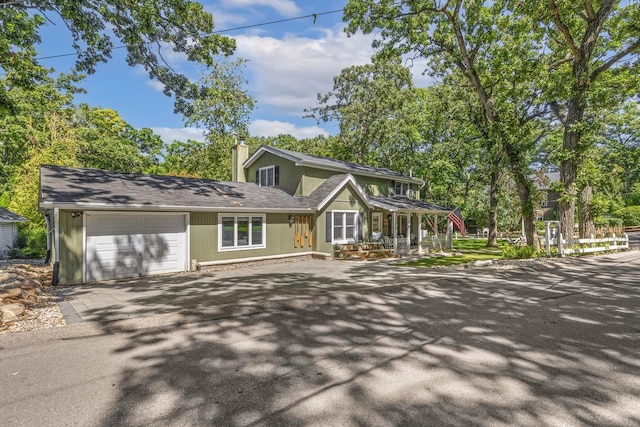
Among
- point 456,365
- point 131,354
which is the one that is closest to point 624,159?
point 456,365

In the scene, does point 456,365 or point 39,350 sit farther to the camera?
point 39,350

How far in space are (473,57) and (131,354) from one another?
18.6m

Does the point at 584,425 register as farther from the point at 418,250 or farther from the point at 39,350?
the point at 418,250

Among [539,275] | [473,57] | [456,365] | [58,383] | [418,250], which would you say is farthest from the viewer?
[418,250]

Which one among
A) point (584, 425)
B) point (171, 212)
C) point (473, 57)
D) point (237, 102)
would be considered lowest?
point (584, 425)

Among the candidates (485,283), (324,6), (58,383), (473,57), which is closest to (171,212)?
(58,383)

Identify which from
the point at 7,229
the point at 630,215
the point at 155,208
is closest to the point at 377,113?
the point at 155,208

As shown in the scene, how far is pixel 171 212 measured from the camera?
1243 centimetres

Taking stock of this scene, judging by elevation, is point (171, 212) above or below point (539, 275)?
above

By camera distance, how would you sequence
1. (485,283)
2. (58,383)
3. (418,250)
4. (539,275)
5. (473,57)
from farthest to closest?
(418,250)
(473,57)
(539,275)
(485,283)
(58,383)

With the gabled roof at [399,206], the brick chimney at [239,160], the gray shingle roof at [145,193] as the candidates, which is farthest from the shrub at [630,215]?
the brick chimney at [239,160]

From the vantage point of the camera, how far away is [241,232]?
1460cm

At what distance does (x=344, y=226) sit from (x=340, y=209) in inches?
38.2

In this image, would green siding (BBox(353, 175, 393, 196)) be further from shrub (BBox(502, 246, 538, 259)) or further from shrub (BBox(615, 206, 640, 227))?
shrub (BBox(615, 206, 640, 227))
